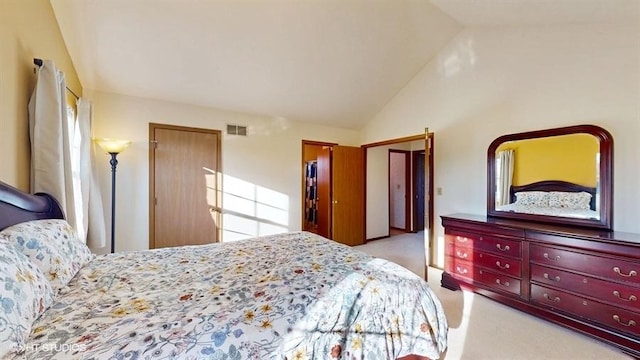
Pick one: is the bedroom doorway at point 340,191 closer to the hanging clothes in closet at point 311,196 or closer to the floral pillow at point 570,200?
the hanging clothes in closet at point 311,196

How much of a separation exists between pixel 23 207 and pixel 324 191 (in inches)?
158

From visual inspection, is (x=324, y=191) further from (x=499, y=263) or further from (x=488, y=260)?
(x=499, y=263)

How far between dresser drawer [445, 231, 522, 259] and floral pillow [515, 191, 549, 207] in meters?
0.60

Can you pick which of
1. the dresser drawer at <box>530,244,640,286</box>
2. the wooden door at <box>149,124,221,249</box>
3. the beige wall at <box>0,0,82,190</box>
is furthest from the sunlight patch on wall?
the dresser drawer at <box>530,244,640,286</box>

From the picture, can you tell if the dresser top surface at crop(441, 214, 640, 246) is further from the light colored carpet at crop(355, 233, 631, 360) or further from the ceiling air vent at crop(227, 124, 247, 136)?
the ceiling air vent at crop(227, 124, 247, 136)

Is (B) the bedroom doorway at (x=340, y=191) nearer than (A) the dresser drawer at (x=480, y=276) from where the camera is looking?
No

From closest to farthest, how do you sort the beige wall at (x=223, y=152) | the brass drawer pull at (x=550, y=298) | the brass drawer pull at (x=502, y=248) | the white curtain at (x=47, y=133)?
1. the white curtain at (x=47, y=133)
2. the brass drawer pull at (x=550, y=298)
3. the brass drawer pull at (x=502, y=248)
4. the beige wall at (x=223, y=152)

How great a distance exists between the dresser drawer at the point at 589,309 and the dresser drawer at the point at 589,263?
0.73ft

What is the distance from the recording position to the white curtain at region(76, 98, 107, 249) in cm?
252

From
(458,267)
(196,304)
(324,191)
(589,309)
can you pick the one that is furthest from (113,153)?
(589,309)

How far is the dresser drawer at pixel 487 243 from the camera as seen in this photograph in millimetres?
2537

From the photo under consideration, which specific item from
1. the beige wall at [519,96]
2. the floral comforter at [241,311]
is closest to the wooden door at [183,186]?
the floral comforter at [241,311]

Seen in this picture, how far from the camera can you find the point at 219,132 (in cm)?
381

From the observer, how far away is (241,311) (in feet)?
3.58
